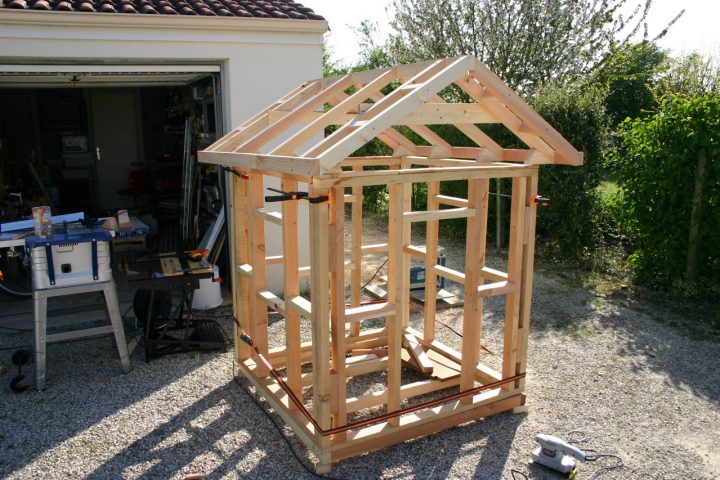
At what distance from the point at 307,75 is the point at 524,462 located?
5129 millimetres

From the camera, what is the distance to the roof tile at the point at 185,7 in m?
6.06

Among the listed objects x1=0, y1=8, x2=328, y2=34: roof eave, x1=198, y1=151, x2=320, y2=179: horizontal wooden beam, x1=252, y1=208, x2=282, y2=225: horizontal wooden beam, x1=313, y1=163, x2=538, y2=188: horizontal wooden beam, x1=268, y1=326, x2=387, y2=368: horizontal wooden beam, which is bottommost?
x1=268, y1=326, x2=387, y2=368: horizontal wooden beam

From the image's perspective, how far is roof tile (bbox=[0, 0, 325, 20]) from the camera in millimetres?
6059

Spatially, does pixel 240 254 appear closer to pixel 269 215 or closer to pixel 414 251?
pixel 269 215

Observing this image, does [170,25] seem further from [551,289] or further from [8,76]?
[551,289]

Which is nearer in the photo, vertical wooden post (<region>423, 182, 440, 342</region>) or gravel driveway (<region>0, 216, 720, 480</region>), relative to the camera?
gravel driveway (<region>0, 216, 720, 480</region>)

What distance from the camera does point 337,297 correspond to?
3.74 meters

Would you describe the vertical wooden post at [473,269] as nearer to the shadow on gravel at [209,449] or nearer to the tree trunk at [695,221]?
the shadow on gravel at [209,449]

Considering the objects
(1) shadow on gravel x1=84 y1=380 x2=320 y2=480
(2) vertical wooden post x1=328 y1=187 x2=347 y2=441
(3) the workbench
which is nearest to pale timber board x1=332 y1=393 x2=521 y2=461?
(2) vertical wooden post x1=328 y1=187 x2=347 y2=441

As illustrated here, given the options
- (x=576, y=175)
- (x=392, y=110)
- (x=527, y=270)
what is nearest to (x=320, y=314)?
(x=392, y=110)

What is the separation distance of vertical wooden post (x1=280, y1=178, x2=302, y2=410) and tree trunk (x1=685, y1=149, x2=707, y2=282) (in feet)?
17.7

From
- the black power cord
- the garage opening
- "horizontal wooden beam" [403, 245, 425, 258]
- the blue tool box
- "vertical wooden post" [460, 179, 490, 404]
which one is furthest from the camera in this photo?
the garage opening

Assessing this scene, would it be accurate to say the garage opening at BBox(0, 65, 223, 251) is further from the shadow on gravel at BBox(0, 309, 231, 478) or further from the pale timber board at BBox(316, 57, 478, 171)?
the pale timber board at BBox(316, 57, 478, 171)

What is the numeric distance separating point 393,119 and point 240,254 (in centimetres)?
217
